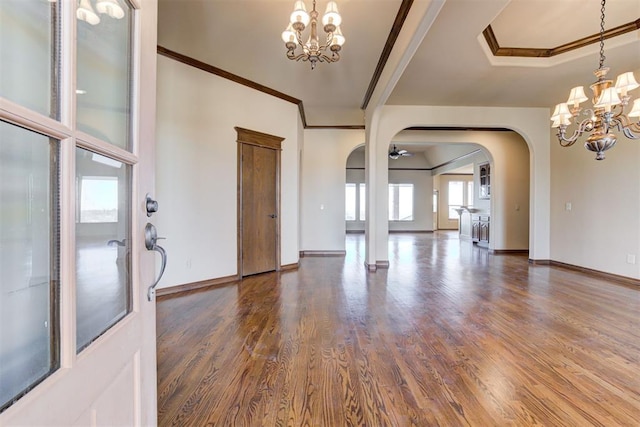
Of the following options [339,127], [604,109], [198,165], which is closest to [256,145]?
[198,165]

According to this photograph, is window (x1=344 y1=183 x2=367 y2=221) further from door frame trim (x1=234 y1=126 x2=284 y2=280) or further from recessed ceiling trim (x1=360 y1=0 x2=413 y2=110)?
door frame trim (x1=234 y1=126 x2=284 y2=280)

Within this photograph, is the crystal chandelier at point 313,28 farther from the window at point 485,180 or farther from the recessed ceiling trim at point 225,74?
the window at point 485,180

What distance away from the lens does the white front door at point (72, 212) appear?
1.76ft

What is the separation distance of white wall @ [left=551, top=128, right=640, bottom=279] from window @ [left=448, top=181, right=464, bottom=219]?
330 inches

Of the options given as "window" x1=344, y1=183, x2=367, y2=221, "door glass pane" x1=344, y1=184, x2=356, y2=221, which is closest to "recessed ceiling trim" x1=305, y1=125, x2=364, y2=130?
"window" x1=344, y1=183, x2=367, y2=221

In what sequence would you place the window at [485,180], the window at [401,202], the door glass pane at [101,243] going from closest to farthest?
1. the door glass pane at [101,243]
2. the window at [485,180]
3. the window at [401,202]

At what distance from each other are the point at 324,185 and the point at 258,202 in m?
2.29

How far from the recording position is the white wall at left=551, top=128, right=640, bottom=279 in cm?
429

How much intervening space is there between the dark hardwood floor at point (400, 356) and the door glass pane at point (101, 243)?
1.03 metres

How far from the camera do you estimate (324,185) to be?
265 inches

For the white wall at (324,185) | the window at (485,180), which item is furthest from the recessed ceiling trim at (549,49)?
the window at (485,180)

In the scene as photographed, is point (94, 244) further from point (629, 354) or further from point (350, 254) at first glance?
point (350, 254)

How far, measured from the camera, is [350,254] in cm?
695

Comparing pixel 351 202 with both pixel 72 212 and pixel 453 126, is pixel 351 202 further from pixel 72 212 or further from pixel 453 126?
pixel 72 212
